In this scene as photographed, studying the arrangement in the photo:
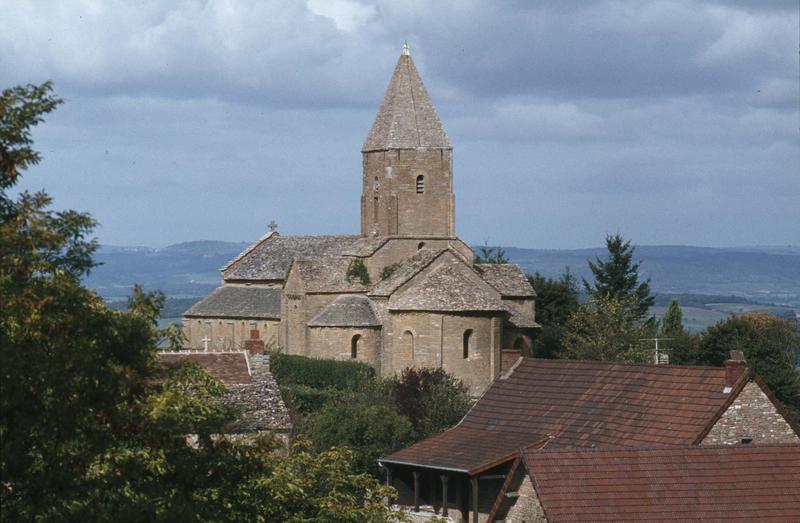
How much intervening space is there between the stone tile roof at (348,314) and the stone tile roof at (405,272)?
84cm

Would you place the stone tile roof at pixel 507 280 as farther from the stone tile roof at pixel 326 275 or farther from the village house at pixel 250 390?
the village house at pixel 250 390

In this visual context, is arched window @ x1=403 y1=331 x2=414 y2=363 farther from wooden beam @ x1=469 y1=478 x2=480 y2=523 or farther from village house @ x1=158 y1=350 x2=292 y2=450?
wooden beam @ x1=469 y1=478 x2=480 y2=523

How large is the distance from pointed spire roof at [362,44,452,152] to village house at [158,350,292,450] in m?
34.2

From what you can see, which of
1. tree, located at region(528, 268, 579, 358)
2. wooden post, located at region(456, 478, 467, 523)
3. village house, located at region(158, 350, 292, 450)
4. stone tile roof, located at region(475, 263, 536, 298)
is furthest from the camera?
tree, located at region(528, 268, 579, 358)

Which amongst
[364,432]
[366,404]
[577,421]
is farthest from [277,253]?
[577,421]

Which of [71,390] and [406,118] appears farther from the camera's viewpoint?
[406,118]

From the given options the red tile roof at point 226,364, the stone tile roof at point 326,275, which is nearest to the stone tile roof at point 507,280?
the stone tile roof at point 326,275

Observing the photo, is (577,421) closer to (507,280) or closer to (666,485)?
(666,485)

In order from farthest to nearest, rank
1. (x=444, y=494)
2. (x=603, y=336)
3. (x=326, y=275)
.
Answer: (x=326, y=275) < (x=603, y=336) < (x=444, y=494)

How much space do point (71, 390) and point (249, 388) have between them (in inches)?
995

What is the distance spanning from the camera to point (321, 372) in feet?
238

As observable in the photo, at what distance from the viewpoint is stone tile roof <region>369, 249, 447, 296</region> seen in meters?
74.4

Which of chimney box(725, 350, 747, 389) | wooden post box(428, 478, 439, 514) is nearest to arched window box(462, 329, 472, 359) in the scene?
wooden post box(428, 478, 439, 514)

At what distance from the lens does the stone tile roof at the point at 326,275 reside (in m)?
78.1
